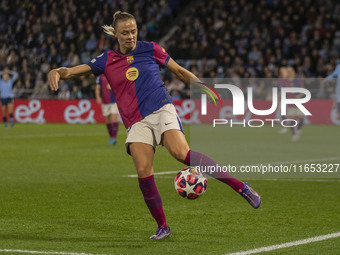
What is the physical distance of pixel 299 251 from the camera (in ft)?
20.6

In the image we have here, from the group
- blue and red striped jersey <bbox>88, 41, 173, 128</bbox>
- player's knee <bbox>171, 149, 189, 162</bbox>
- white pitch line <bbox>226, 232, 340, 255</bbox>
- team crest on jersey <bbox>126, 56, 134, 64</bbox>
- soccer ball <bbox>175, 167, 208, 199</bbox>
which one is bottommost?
white pitch line <bbox>226, 232, 340, 255</bbox>

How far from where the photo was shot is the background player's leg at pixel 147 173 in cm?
686

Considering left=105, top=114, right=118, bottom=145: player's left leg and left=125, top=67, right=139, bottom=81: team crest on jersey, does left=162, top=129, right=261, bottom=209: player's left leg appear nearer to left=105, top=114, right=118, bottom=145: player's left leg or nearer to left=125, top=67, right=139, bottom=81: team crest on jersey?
left=125, top=67, right=139, bottom=81: team crest on jersey

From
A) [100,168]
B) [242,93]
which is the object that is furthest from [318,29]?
[100,168]

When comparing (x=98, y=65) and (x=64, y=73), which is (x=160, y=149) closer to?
(x=98, y=65)

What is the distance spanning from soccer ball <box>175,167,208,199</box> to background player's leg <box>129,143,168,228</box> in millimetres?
252

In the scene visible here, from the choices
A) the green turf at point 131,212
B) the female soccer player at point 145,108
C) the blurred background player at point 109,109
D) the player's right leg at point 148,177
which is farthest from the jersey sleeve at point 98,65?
the blurred background player at point 109,109

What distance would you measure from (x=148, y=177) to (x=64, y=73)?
1238mm

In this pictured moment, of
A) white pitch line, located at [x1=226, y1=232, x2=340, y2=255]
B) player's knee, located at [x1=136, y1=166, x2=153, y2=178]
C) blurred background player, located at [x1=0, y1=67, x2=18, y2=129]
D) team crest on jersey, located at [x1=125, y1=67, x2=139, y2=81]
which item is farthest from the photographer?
blurred background player, located at [x1=0, y1=67, x2=18, y2=129]

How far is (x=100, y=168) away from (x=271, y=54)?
54.5ft

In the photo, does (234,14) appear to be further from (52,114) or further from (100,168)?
(100,168)

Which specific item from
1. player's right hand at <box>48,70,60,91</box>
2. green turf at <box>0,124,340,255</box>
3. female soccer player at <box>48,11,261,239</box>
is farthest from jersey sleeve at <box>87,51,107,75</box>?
green turf at <box>0,124,340,255</box>

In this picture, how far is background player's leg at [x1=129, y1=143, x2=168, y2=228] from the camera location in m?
6.86

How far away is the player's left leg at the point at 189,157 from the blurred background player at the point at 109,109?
1191 centimetres
